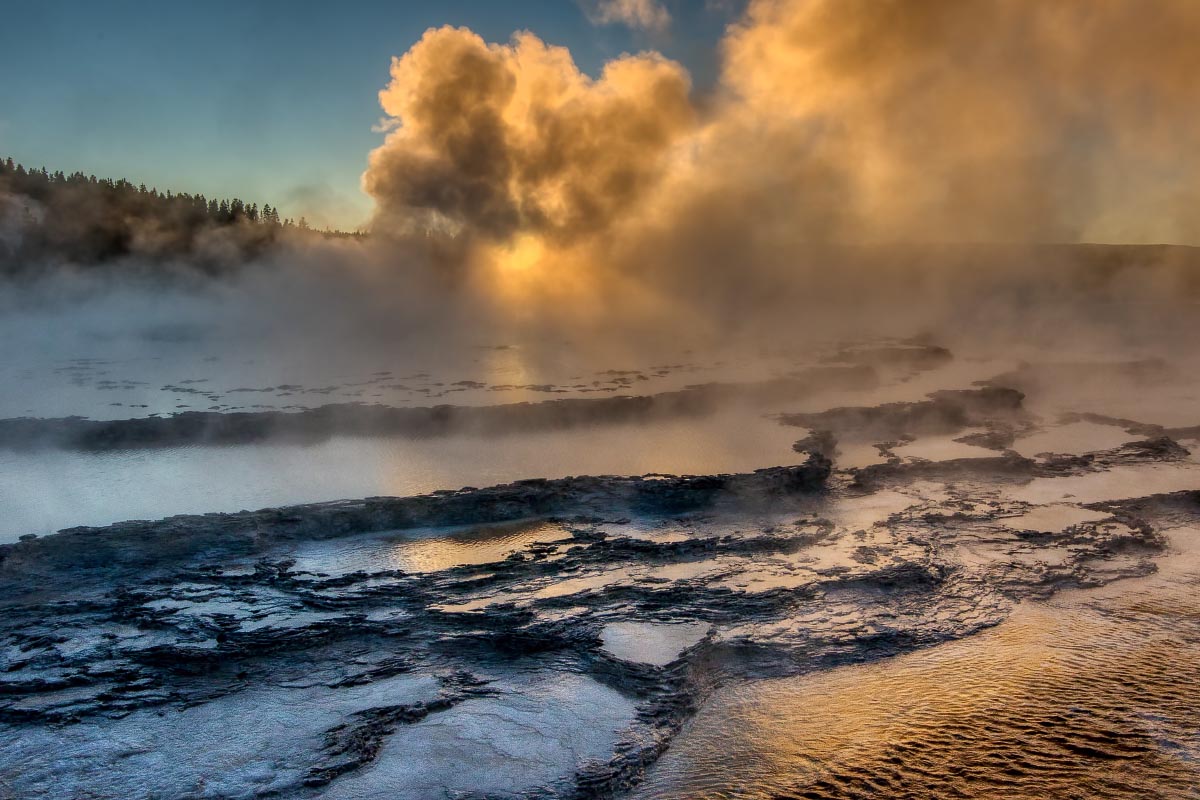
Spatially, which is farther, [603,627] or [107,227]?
[107,227]

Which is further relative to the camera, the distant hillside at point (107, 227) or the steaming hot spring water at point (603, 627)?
the distant hillside at point (107, 227)

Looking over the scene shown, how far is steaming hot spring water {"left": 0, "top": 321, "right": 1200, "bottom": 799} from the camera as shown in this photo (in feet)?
11.5

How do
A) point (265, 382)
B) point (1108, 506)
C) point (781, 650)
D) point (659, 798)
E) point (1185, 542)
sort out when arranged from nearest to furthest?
1. point (659, 798)
2. point (781, 650)
3. point (1185, 542)
4. point (1108, 506)
5. point (265, 382)

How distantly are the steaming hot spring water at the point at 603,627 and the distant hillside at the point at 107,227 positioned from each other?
14746 millimetres

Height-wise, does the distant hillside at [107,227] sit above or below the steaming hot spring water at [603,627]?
above

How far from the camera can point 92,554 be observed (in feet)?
18.1

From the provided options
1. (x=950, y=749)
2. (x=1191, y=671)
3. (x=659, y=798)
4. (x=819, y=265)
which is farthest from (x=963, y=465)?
(x=819, y=265)

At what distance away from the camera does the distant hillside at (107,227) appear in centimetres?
2031

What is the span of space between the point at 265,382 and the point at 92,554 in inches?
278

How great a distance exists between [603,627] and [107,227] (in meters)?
22.6

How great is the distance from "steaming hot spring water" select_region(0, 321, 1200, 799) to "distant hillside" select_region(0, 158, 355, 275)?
14.7 metres

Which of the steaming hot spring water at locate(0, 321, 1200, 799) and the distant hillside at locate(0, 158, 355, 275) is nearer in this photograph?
the steaming hot spring water at locate(0, 321, 1200, 799)

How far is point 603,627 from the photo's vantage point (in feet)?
15.4

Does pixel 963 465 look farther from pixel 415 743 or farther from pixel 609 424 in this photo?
pixel 415 743
